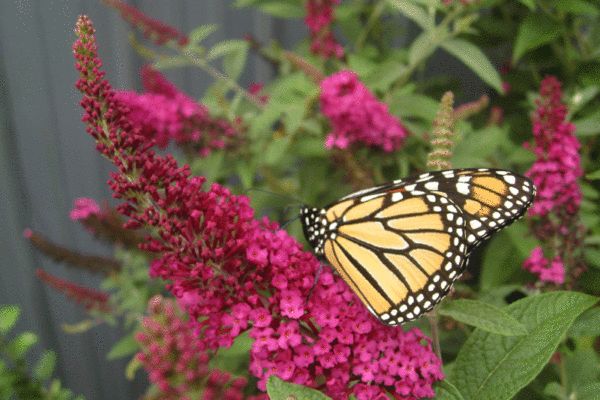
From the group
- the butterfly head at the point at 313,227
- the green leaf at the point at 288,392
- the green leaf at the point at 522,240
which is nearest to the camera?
the green leaf at the point at 288,392

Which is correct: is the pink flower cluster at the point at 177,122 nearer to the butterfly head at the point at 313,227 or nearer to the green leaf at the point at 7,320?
the butterfly head at the point at 313,227

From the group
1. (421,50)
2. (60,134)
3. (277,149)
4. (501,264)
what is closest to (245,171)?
(277,149)

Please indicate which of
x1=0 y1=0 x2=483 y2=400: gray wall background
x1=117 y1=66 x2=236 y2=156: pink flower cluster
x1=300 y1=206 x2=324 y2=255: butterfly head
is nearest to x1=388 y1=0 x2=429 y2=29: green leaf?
x1=117 y1=66 x2=236 y2=156: pink flower cluster

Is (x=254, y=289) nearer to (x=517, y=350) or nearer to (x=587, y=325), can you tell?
(x=517, y=350)

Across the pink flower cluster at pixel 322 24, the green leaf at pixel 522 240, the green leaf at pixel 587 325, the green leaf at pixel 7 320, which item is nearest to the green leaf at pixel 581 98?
the green leaf at pixel 522 240

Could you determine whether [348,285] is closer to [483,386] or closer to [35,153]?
[483,386]

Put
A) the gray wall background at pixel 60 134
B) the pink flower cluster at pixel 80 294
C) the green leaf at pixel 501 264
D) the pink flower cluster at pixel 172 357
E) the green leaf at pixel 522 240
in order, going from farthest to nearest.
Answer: the gray wall background at pixel 60 134 < the pink flower cluster at pixel 80 294 < the green leaf at pixel 501 264 < the green leaf at pixel 522 240 < the pink flower cluster at pixel 172 357

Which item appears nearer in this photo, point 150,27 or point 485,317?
point 485,317

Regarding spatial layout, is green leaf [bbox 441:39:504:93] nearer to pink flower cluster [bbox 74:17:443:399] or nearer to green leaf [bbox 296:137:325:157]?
green leaf [bbox 296:137:325:157]
